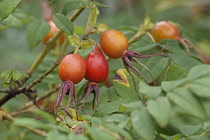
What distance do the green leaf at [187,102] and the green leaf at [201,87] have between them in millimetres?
19

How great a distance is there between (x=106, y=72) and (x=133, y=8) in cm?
300

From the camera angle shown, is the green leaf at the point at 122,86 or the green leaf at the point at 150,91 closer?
the green leaf at the point at 150,91

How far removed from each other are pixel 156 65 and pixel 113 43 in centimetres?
27

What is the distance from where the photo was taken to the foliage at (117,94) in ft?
3.31

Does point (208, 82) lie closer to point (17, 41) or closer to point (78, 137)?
point (78, 137)

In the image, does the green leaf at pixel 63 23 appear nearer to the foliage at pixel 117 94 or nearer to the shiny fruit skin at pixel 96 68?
the foliage at pixel 117 94

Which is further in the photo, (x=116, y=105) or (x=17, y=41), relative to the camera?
(x=17, y=41)

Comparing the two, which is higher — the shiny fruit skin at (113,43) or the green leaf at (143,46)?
the shiny fruit skin at (113,43)

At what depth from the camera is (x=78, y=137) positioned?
92cm

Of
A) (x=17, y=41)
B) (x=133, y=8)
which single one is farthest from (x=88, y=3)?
(x=133, y=8)

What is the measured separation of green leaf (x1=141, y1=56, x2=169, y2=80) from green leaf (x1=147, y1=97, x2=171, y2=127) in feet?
1.90

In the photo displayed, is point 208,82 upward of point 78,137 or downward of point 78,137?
downward

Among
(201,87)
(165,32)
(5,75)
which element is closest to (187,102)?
(201,87)

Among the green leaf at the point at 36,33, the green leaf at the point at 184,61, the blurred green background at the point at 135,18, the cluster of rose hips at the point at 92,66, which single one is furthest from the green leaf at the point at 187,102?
the blurred green background at the point at 135,18
